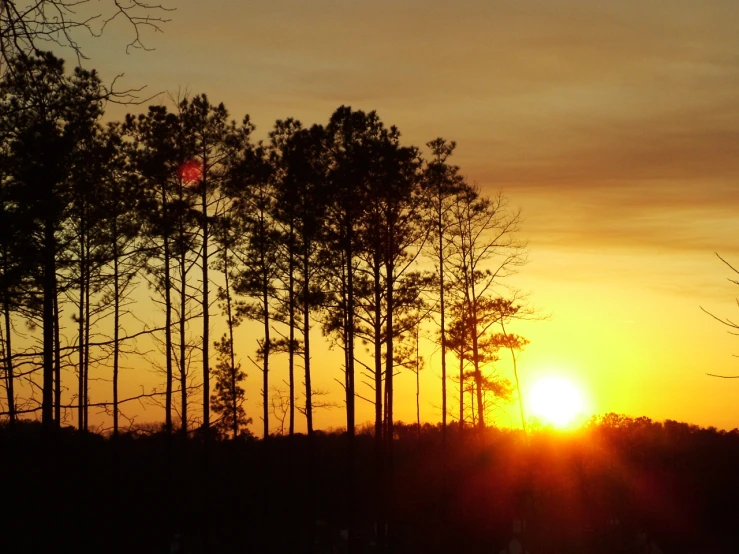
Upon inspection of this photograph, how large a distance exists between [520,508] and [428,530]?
13.7 ft

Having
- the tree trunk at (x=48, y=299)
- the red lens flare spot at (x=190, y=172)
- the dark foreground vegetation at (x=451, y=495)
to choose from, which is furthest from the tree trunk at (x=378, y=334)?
the tree trunk at (x=48, y=299)

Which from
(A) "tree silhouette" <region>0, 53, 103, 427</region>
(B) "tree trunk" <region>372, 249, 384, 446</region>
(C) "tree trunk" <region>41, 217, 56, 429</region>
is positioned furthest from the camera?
(B) "tree trunk" <region>372, 249, 384, 446</region>

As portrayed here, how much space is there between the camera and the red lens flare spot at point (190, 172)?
26.7 metres

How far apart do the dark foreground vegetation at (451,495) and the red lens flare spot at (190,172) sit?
9.13 meters

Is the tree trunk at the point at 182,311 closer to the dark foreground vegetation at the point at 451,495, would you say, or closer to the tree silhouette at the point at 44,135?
the dark foreground vegetation at the point at 451,495

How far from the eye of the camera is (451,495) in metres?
30.2

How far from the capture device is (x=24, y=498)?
911 cm

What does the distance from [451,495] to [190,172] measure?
16412 millimetres

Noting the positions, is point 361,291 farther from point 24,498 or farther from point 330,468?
point 24,498

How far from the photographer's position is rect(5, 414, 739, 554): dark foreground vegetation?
89.4 feet

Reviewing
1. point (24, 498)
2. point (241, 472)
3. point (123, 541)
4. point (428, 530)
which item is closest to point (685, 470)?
point (428, 530)

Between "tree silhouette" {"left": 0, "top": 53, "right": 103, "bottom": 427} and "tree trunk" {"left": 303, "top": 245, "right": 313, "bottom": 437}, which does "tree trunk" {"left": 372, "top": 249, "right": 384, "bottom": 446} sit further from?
"tree silhouette" {"left": 0, "top": 53, "right": 103, "bottom": 427}

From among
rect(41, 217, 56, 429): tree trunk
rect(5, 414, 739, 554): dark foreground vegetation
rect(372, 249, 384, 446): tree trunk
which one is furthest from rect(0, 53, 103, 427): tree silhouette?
rect(372, 249, 384, 446): tree trunk

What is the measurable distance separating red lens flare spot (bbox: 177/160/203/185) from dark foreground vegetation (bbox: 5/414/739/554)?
29.9 ft
